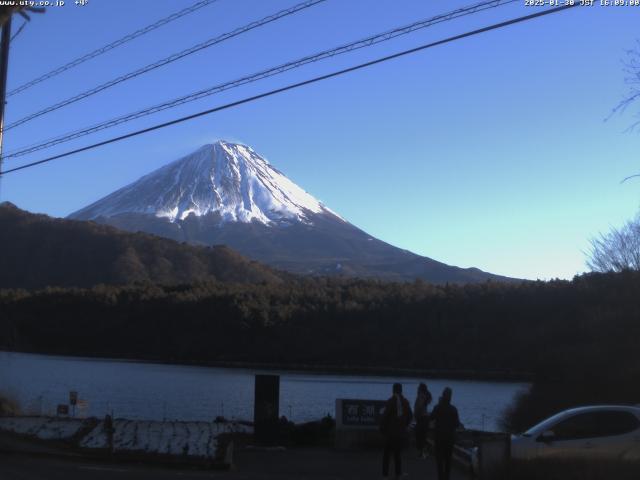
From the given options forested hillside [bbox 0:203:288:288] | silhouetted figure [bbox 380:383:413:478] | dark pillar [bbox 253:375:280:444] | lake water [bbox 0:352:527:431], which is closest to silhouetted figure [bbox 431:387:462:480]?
silhouetted figure [bbox 380:383:413:478]

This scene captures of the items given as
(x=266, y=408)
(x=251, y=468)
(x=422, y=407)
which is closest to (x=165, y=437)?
(x=266, y=408)

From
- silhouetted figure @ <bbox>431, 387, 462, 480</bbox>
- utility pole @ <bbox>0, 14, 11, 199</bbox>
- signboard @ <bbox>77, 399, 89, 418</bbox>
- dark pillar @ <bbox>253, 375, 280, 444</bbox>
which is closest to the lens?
silhouetted figure @ <bbox>431, 387, 462, 480</bbox>

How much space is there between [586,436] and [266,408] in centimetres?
787

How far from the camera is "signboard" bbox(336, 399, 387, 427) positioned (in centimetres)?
2016

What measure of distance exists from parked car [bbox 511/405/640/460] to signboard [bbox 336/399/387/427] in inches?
234

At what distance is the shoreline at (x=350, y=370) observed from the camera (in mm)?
83750

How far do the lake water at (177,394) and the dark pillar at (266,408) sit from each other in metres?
14.4

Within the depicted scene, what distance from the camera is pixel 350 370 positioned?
9194cm

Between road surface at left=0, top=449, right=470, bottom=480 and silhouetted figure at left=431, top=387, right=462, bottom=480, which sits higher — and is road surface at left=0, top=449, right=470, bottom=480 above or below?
below

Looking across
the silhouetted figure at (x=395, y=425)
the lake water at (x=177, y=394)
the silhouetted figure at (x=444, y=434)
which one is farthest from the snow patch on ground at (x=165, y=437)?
the lake water at (x=177, y=394)

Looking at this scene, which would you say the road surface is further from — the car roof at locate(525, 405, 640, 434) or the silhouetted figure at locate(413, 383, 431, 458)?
the car roof at locate(525, 405, 640, 434)

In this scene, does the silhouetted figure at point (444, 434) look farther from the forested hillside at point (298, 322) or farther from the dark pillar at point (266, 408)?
the forested hillside at point (298, 322)

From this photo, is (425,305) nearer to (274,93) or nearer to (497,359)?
(497,359)

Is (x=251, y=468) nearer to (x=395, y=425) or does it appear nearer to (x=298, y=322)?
(x=395, y=425)
